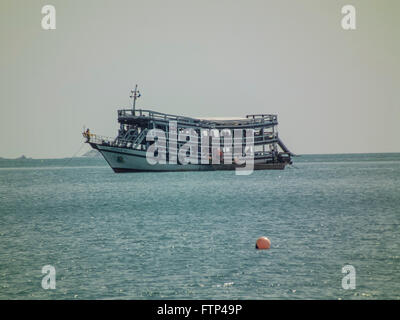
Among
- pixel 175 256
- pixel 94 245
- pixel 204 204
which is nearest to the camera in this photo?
pixel 175 256

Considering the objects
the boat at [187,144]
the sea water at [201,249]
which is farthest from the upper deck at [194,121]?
the sea water at [201,249]

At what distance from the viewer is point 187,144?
72.0 metres

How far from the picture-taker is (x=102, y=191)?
5509 centimetres

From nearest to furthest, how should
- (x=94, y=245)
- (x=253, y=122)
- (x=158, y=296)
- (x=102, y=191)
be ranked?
(x=158, y=296) → (x=94, y=245) → (x=102, y=191) → (x=253, y=122)

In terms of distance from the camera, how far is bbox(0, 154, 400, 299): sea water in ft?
59.3

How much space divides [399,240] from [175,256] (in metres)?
9.31

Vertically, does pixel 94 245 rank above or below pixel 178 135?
below

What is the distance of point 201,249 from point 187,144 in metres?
48.6

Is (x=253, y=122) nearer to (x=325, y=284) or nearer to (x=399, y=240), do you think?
(x=399, y=240)

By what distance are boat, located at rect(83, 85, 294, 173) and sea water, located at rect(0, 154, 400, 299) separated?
966 inches
